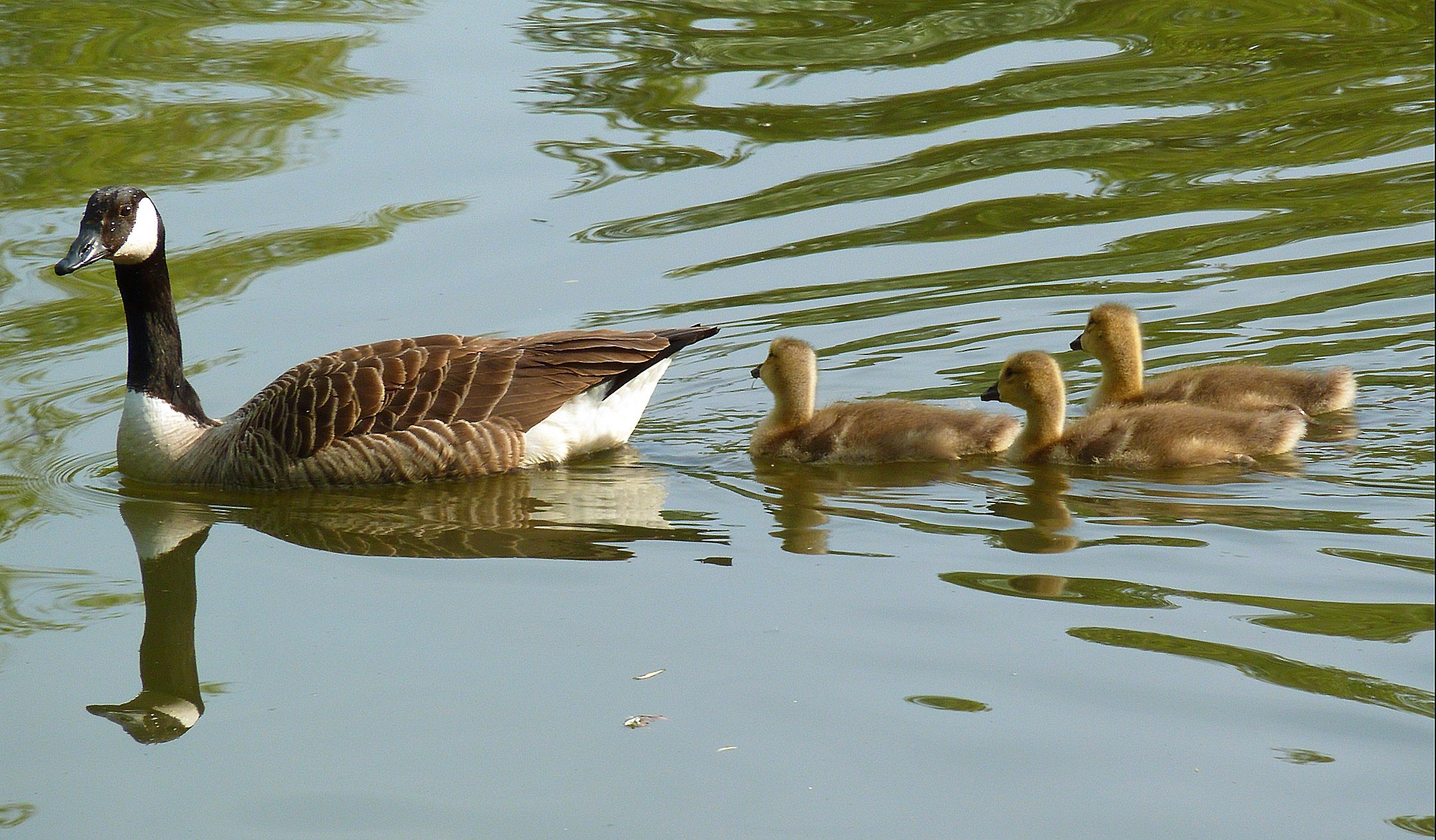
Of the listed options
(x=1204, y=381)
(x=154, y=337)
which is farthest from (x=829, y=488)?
(x=154, y=337)


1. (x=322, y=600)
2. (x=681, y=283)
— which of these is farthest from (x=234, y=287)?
(x=322, y=600)

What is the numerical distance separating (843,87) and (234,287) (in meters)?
5.69

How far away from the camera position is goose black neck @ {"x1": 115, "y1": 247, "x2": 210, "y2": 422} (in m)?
9.09

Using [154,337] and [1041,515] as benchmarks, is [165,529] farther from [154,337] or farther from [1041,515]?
[1041,515]

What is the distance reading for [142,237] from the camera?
9031 mm

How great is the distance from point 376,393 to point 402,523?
36.0 inches

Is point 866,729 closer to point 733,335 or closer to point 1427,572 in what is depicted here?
point 1427,572

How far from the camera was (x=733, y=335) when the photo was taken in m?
10.4

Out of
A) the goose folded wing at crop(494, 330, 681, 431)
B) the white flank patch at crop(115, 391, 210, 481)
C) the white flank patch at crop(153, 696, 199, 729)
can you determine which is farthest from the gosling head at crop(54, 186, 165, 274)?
the white flank patch at crop(153, 696, 199, 729)

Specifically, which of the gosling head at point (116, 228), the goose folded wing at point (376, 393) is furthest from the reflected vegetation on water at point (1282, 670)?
the gosling head at point (116, 228)

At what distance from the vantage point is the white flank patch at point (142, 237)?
353 inches

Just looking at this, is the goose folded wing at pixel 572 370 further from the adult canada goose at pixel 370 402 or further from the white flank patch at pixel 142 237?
the white flank patch at pixel 142 237

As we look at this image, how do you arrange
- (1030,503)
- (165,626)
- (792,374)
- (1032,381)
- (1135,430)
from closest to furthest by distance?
(165,626), (1030,503), (1135,430), (1032,381), (792,374)

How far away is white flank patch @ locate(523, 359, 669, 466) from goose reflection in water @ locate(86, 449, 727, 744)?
0.29 ft
